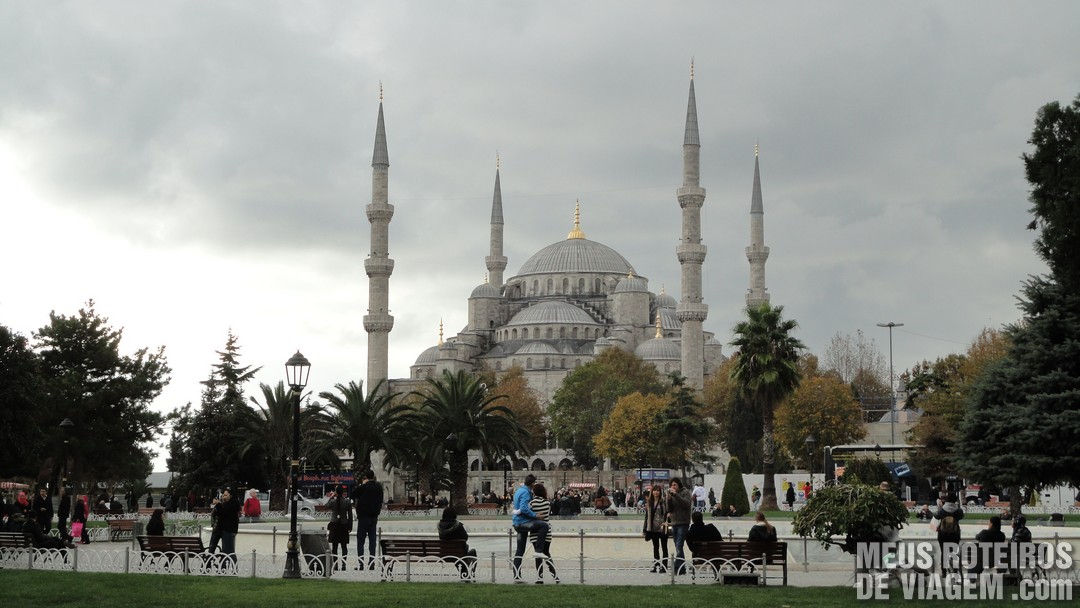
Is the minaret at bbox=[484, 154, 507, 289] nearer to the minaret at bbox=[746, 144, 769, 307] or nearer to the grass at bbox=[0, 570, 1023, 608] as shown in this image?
the minaret at bbox=[746, 144, 769, 307]

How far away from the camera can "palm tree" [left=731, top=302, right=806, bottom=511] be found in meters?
35.7

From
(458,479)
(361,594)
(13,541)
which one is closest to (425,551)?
(361,594)

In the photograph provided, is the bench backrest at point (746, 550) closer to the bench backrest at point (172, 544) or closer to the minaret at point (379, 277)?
the bench backrest at point (172, 544)

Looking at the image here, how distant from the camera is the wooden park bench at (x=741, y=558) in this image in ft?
45.3

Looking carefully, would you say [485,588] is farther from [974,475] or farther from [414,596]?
[974,475]

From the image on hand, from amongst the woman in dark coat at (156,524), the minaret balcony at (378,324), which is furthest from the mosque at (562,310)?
the woman in dark coat at (156,524)

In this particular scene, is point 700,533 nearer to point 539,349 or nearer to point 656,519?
point 656,519

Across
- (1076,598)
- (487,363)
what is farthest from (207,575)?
(487,363)

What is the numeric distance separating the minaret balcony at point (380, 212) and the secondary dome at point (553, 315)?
34.6 meters

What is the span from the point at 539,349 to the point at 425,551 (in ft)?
261

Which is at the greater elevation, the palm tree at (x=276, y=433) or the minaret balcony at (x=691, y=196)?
the minaret balcony at (x=691, y=196)

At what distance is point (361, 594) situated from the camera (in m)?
12.5

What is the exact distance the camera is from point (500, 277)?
106 metres

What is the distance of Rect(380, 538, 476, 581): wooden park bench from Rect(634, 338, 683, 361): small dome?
73.7m
